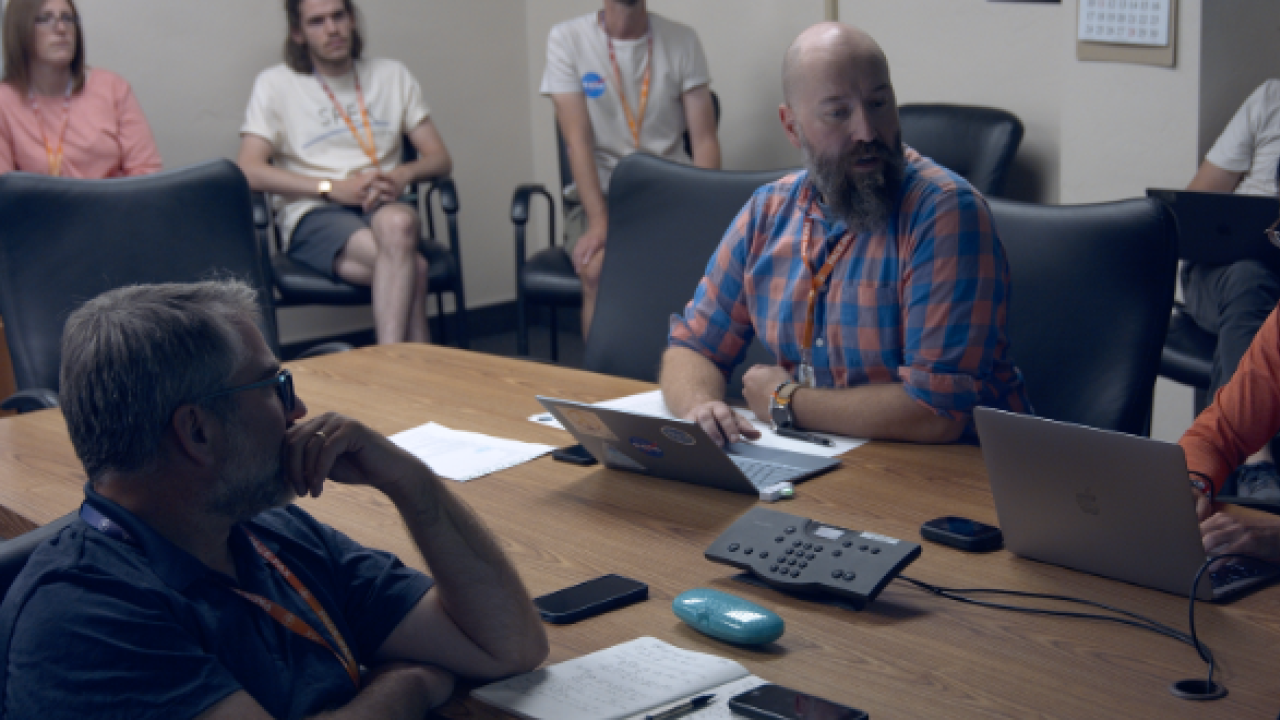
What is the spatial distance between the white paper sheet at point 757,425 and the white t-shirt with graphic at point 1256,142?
197cm

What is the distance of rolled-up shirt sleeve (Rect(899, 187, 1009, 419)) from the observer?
1.94m

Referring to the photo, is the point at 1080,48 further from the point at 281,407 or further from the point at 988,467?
the point at 281,407

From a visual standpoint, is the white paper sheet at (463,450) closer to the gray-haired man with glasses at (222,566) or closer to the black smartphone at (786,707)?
the gray-haired man with glasses at (222,566)

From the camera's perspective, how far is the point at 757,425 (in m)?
2.08

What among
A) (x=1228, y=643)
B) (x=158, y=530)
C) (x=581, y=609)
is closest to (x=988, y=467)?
(x=1228, y=643)

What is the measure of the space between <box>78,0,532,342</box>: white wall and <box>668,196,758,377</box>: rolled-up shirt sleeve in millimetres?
3302

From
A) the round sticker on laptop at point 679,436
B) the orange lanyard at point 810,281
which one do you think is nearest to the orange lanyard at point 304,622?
the round sticker on laptop at point 679,436

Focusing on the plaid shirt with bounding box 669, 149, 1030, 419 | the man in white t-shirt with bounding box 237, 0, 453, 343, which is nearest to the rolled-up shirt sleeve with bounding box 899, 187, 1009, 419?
the plaid shirt with bounding box 669, 149, 1030, 419

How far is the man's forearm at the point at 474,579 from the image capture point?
1.21 meters

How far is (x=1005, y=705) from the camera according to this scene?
3.67 feet

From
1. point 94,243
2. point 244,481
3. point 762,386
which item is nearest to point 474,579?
point 244,481

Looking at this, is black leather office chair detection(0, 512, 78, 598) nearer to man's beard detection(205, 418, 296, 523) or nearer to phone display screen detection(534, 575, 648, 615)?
man's beard detection(205, 418, 296, 523)

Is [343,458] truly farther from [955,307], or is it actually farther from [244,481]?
→ [955,307]

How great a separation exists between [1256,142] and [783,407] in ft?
6.82
